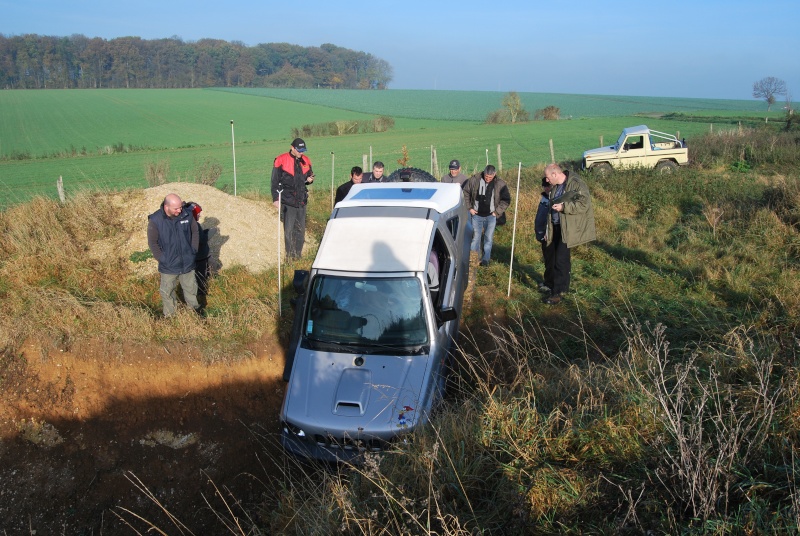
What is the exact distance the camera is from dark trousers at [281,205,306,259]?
34.2 feet

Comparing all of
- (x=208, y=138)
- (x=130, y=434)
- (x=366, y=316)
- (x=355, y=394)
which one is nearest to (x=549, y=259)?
(x=366, y=316)

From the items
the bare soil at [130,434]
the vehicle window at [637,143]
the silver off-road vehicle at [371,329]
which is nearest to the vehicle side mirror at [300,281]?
the silver off-road vehicle at [371,329]

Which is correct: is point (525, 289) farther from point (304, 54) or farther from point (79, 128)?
point (304, 54)

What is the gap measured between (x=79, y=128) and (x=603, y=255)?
4812 cm

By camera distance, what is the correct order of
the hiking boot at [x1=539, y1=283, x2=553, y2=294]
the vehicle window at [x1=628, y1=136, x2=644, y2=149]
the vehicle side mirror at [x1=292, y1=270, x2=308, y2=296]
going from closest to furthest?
1. the vehicle side mirror at [x1=292, y1=270, x2=308, y2=296]
2. the hiking boot at [x1=539, y1=283, x2=553, y2=294]
3. the vehicle window at [x1=628, y1=136, x2=644, y2=149]

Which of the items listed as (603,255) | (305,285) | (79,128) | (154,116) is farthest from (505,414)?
(154,116)

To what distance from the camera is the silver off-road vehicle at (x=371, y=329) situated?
509 cm

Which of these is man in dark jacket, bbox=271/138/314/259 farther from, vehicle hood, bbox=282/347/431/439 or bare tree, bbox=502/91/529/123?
bare tree, bbox=502/91/529/123

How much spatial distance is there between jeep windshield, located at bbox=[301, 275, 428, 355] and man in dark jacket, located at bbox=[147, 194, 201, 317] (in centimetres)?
241

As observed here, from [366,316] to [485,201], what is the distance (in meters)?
4.74

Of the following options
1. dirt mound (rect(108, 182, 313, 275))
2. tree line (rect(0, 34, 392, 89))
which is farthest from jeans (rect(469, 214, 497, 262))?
tree line (rect(0, 34, 392, 89))

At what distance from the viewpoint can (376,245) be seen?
620 cm

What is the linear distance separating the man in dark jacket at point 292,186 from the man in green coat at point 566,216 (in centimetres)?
432

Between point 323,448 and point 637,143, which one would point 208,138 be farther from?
point 323,448
